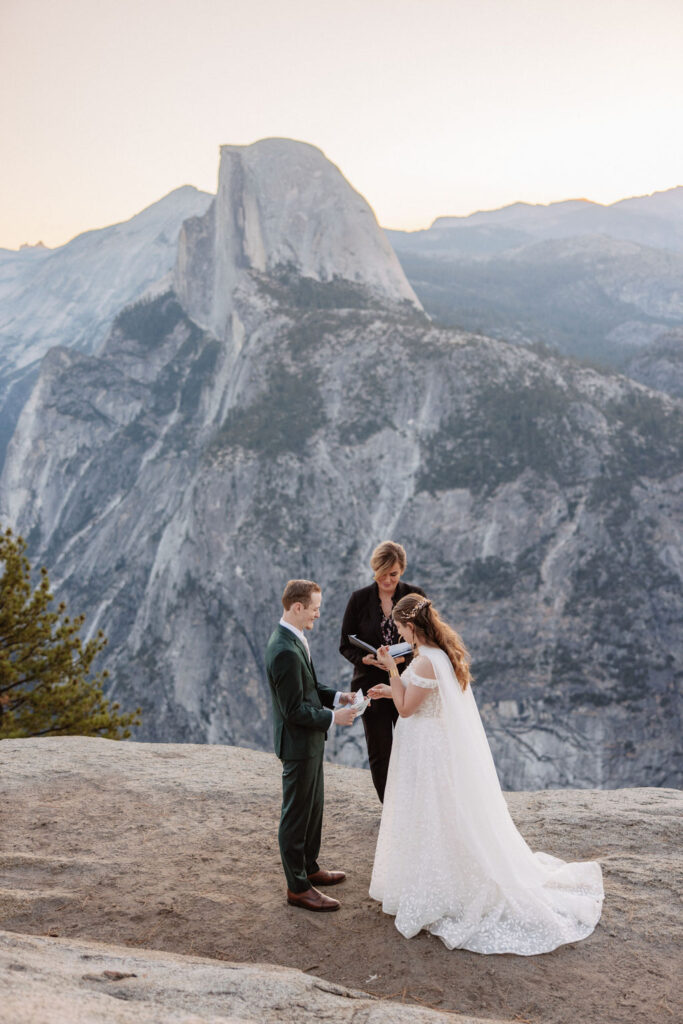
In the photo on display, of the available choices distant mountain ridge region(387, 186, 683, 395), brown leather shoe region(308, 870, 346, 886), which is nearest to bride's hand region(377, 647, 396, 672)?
brown leather shoe region(308, 870, 346, 886)

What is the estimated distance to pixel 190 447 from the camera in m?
69.2

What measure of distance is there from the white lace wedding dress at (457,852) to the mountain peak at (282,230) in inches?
2530

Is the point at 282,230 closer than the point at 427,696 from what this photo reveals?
No

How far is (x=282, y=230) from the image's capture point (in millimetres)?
69750

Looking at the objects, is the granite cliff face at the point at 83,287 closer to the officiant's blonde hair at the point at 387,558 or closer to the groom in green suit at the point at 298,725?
the officiant's blonde hair at the point at 387,558

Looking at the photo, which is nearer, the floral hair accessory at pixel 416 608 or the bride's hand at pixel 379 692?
the floral hair accessory at pixel 416 608

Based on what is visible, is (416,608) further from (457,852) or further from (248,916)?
(248,916)

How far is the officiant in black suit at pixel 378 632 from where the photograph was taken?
6.23 metres

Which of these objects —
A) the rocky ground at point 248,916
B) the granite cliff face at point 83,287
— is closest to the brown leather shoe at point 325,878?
the rocky ground at point 248,916

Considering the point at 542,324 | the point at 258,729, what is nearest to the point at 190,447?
the point at 258,729

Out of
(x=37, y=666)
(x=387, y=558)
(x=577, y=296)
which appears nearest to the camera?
(x=387, y=558)

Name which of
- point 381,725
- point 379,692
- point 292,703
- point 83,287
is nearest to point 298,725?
point 292,703

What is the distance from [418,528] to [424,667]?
40.2 m

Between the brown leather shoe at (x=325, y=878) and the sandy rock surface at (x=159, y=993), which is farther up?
the sandy rock surface at (x=159, y=993)
